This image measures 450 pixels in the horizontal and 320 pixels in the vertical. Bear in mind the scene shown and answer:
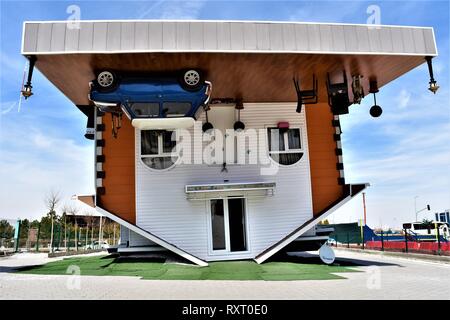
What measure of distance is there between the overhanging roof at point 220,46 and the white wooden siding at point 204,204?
3.35m

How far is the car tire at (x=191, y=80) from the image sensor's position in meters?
10.5

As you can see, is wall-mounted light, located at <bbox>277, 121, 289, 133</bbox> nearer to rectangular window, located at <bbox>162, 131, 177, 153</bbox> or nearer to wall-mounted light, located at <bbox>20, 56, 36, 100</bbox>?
rectangular window, located at <bbox>162, 131, 177, 153</bbox>

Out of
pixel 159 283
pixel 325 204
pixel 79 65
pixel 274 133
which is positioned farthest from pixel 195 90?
pixel 325 204

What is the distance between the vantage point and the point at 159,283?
27.3 feet

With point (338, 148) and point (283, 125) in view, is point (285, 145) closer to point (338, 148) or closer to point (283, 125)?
point (283, 125)

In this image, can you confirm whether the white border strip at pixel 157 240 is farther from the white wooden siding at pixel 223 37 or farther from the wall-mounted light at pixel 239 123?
the white wooden siding at pixel 223 37

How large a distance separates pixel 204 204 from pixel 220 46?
17.6 feet

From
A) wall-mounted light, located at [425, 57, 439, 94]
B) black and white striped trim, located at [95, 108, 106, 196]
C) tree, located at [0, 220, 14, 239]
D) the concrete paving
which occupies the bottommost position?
the concrete paving

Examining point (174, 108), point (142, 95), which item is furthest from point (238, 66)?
point (142, 95)

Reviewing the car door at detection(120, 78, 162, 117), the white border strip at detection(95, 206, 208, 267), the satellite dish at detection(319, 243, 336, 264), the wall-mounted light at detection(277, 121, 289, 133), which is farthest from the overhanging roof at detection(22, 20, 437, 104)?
the satellite dish at detection(319, 243, 336, 264)

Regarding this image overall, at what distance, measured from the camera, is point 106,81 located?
1041cm

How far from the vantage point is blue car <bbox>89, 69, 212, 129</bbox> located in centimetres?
1029

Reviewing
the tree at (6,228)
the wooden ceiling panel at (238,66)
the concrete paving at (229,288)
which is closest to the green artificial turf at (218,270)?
the concrete paving at (229,288)
